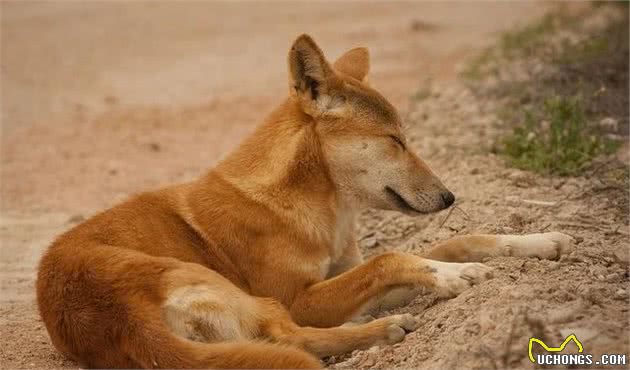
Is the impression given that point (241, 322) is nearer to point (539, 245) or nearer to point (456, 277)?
point (456, 277)

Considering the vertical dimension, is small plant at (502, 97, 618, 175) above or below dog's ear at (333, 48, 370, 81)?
below

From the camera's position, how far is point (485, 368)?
14.0 feet

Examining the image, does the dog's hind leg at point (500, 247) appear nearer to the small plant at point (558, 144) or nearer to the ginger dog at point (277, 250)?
the ginger dog at point (277, 250)

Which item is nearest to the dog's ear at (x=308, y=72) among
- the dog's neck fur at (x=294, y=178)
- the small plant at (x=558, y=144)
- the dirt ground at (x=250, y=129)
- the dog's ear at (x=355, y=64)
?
the dog's neck fur at (x=294, y=178)

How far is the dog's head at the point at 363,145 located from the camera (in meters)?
5.56

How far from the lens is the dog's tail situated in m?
4.39

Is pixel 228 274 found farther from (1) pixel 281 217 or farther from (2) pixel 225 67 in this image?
(2) pixel 225 67

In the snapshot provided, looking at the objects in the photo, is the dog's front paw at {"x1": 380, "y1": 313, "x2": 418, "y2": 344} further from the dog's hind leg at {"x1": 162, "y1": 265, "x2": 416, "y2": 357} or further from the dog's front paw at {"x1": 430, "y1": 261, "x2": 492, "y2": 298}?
the dog's front paw at {"x1": 430, "y1": 261, "x2": 492, "y2": 298}

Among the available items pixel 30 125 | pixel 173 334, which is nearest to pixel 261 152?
pixel 173 334

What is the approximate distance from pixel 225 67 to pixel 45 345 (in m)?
8.40

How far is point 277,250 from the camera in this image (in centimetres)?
541

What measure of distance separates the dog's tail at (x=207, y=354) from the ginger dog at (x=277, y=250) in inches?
0.7

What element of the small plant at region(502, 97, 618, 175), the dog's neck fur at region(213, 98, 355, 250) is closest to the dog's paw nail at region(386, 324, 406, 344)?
the dog's neck fur at region(213, 98, 355, 250)

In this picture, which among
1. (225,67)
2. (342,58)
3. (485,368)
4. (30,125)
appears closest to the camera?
(485,368)
